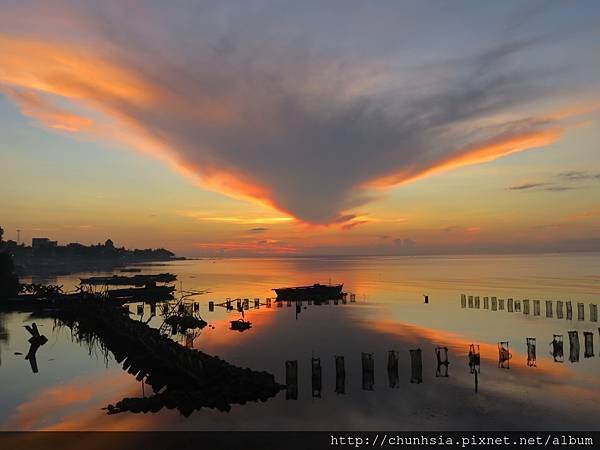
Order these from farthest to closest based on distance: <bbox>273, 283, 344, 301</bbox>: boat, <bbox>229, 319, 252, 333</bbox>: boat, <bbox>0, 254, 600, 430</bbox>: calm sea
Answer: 1. <bbox>273, 283, 344, 301</bbox>: boat
2. <bbox>229, 319, 252, 333</bbox>: boat
3. <bbox>0, 254, 600, 430</bbox>: calm sea

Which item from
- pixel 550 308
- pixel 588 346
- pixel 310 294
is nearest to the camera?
pixel 588 346

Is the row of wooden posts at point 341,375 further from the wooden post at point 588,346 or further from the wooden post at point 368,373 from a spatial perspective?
the wooden post at point 588,346

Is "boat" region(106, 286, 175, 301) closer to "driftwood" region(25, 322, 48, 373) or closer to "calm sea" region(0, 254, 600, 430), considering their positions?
"calm sea" region(0, 254, 600, 430)

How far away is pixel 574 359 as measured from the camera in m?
31.6

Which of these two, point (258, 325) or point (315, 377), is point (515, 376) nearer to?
point (315, 377)

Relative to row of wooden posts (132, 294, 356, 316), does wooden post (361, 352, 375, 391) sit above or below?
above

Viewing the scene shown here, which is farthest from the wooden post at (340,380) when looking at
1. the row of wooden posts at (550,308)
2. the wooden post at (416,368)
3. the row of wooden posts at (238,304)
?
the row of wooden posts at (550,308)

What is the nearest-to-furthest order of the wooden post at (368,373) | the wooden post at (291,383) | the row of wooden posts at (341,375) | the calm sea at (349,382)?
1. the calm sea at (349,382)
2. the wooden post at (291,383)
3. the row of wooden posts at (341,375)
4. the wooden post at (368,373)

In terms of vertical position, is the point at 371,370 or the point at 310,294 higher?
the point at 371,370

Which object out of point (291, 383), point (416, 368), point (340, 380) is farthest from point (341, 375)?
point (416, 368)

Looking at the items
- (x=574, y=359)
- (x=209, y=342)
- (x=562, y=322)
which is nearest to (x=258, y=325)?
(x=209, y=342)

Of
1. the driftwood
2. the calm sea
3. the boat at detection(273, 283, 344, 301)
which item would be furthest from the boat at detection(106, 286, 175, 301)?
the driftwood

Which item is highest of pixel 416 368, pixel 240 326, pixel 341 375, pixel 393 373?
pixel 341 375

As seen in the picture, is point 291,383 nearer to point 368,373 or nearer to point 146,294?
point 368,373
